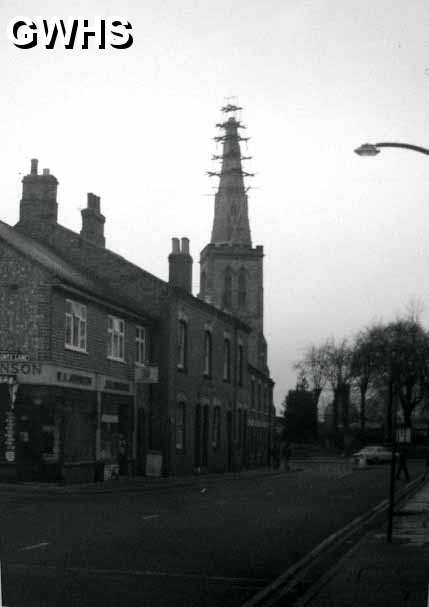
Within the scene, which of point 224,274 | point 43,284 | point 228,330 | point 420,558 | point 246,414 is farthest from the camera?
point 224,274

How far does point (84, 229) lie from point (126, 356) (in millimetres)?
7354

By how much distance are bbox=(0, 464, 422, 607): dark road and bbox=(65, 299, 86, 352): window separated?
18.6ft

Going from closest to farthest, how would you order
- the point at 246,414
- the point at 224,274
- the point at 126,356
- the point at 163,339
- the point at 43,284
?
the point at 43,284, the point at 126,356, the point at 163,339, the point at 246,414, the point at 224,274

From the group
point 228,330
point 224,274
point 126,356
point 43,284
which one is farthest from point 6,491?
point 224,274

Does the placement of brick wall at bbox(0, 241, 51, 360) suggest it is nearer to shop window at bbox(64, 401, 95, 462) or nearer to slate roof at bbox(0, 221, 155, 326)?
slate roof at bbox(0, 221, 155, 326)

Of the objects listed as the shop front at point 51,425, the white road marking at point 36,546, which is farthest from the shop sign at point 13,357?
the white road marking at point 36,546

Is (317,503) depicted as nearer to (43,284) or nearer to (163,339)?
(43,284)

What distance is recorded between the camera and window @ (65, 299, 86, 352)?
101 feet

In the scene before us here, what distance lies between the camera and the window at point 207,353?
45.2m

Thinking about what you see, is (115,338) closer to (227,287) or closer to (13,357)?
(13,357)

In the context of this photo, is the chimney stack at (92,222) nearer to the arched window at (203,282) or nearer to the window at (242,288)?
the window at (242,288)

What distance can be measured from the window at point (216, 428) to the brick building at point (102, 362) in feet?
0.31

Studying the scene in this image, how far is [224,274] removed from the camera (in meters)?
114

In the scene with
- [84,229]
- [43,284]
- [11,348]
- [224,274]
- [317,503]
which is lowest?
[317,503]
